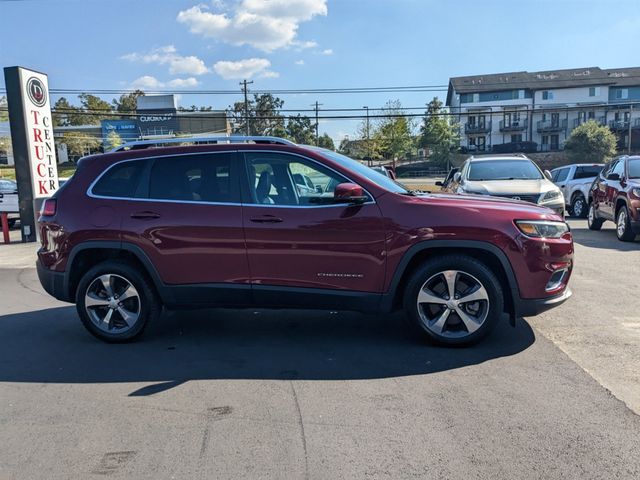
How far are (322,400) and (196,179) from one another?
2429 millimetres

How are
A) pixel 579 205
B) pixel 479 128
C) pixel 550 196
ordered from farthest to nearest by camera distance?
1. pixel 479 128
2. pixel 579 205
3. pixel 550 196

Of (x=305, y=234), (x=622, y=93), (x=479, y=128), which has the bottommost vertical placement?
(x=305, y=234)

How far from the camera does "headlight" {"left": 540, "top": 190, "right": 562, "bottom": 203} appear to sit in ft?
30.0

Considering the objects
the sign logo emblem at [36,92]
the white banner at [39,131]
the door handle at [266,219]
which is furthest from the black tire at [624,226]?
the sign logo emblem at [36,92]

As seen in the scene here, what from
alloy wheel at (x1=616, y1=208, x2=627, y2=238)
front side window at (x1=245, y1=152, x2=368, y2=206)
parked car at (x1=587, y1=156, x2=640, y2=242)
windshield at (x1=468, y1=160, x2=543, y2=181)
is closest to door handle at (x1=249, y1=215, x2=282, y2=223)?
front side window at (x1=245, y1=152, x2=368, y2=206)

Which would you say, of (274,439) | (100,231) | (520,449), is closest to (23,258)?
(100,231)

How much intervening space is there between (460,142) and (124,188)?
75348 millimetres

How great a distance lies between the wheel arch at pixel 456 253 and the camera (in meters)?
4.45

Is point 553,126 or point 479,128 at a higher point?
point 479,128

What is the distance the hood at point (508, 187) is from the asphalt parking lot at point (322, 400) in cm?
372

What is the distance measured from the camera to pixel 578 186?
15.9 metres

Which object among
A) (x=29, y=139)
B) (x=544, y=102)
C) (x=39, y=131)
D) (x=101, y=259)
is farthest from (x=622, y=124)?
(x=101, y=259)

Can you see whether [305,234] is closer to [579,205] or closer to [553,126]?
[579,205]

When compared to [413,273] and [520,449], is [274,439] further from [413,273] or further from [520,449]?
[413,273]
